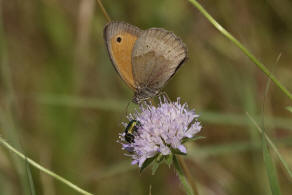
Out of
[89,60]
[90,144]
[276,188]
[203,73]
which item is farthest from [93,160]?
[276,188]

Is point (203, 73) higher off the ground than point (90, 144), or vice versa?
point (203, 73)

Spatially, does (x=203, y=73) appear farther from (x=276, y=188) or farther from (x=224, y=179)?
(x=276, y=188)

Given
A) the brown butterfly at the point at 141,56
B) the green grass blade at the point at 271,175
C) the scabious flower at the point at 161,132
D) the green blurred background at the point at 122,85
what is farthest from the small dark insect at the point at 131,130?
the green blurred background at the point at 122,85

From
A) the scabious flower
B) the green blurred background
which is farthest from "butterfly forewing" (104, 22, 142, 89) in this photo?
the green blurred background

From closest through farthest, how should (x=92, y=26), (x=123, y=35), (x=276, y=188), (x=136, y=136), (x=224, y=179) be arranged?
1. (x=276, y=188)
2. (x=136, y=136)
3. (x=123, y=35)
4. (x=224, y=179)
5. (x=92, y=26)

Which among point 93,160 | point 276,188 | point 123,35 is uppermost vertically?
point 93,160

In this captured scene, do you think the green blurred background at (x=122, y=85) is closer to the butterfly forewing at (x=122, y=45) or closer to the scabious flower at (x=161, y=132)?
the butterfly forewing at (x=122, y=45)
